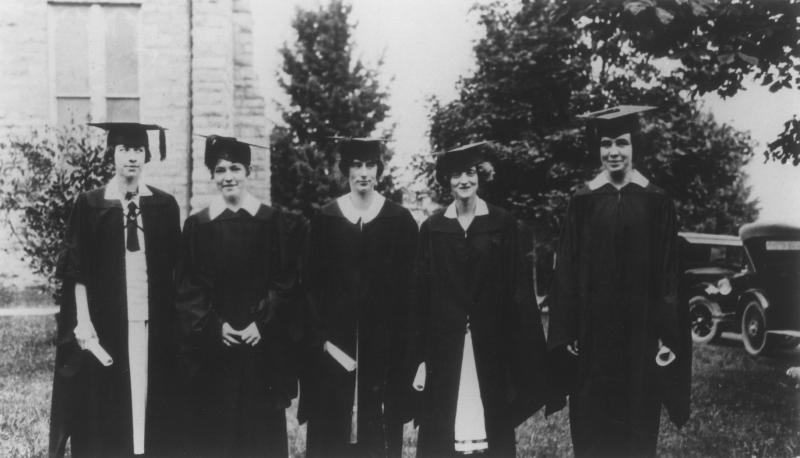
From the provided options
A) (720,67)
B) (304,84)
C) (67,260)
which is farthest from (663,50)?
(304,84)

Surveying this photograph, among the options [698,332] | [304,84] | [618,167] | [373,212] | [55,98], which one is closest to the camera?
[618,167]

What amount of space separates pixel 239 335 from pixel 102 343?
0.84m

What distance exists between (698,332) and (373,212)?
10600mm

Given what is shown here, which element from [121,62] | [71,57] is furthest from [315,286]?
[71,57]

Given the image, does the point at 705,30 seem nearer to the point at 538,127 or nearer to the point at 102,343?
the point at 102,343

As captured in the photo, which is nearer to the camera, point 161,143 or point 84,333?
point 84,333

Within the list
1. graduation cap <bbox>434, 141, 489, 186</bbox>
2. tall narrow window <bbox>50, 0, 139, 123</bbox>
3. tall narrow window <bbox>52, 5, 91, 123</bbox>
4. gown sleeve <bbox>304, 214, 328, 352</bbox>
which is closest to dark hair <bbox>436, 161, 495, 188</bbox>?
graduation cap <bbox>434, 141, 489, 186</bbox>

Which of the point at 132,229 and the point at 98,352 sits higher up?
the point at 132,229

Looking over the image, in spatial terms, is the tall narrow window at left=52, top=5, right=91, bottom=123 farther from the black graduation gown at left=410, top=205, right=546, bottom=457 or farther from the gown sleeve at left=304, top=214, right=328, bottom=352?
the black graduation gown at left=410, top=205, right=546, bottom=457

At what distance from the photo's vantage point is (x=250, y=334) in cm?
433

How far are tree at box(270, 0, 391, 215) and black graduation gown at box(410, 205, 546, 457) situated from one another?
2600 centimetres

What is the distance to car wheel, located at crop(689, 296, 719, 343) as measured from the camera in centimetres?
1294

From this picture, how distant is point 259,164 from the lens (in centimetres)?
1132

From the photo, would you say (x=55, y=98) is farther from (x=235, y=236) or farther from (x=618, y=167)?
(x=618, y=167)
